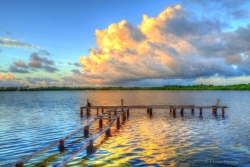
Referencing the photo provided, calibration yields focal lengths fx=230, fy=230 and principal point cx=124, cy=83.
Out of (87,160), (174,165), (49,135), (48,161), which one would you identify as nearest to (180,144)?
(174,165)

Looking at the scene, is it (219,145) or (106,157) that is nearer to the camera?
(106,157)

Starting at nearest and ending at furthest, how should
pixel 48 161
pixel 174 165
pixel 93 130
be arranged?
pixel 174 165 → pixel 48 161 → pixel 93 130

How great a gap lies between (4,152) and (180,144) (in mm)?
13694

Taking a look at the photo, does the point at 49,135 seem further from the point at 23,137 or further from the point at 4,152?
the point at 4,152

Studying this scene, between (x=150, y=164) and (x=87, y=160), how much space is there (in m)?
4.08

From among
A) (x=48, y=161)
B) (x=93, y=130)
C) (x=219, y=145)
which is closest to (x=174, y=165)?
(x=219, y=145)

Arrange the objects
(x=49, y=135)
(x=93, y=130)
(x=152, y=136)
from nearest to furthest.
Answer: (x=152, y=136), (x=49, y=135), (x=93, y=130)

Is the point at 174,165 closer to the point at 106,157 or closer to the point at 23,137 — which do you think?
the point at 106,157

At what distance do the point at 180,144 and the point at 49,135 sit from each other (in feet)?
43.8

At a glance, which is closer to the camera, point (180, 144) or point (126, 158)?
point (126, 158)

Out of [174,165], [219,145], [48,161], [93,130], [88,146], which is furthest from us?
[93,130]

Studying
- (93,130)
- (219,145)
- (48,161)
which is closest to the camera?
(48,161)

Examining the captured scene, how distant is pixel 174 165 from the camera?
45.7ft

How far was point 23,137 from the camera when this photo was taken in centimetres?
2264
